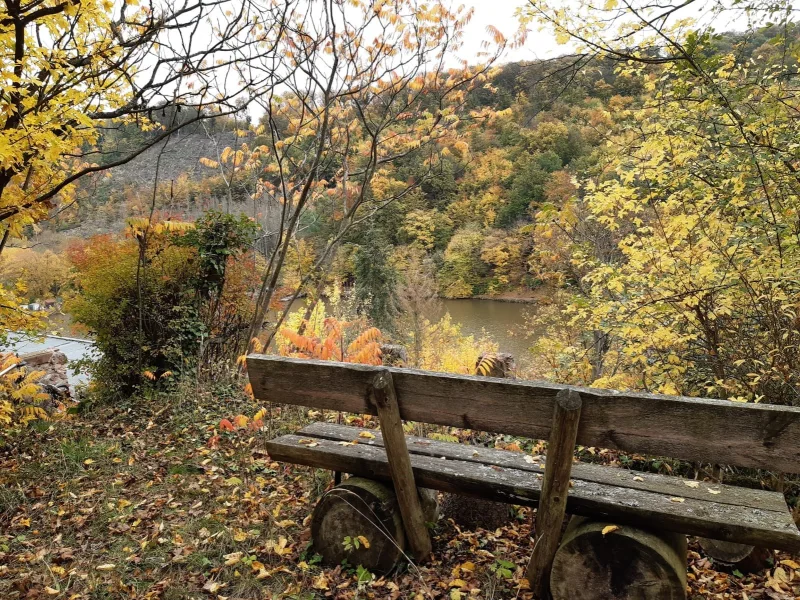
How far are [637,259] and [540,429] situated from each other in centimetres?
342

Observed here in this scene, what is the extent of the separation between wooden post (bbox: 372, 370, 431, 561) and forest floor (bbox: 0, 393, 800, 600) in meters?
0.19

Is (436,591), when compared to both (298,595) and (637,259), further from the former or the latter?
(637,259)

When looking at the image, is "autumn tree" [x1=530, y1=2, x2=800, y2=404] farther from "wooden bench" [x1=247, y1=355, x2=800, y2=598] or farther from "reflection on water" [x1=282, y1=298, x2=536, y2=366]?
"reflection on water" [x1=282, y1=298, x2=536, y2=366]

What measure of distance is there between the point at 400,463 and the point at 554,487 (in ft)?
2.59

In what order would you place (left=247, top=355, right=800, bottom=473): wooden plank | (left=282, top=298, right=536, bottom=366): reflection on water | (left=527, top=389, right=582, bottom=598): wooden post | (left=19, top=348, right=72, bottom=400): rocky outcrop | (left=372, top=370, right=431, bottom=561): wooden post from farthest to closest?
(left=282, top=298, right=536, bottom=366): reflection on water < (left=19, top=348, right=72, bottom=400): rocky outcrop < (left=372, top=370, right=431, bottom=561): wooden post < (left=527, top=389, right=582, bottom=598): wooden post < (left=247, top=355, right=800, bottom=473): wooden plank

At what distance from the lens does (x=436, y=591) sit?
105 inches

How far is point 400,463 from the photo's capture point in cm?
264

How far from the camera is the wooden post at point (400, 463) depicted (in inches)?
97.8

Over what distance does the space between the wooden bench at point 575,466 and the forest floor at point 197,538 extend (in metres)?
0.28

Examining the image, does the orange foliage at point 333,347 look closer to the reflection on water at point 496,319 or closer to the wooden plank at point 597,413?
the wooden plank at point 597,413

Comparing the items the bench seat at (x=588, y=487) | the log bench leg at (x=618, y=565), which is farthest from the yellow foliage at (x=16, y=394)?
the log bench leg at (x=618, y=565)

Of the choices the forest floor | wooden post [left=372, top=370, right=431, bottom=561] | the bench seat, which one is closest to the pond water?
the forest floor

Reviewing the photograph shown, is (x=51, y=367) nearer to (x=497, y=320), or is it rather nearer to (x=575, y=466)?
(x=575, y=466)

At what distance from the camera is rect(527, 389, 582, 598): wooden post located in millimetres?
2143
